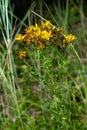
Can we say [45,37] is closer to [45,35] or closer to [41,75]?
[45,35]

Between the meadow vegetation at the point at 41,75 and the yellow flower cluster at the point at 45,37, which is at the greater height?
the yellow flower cluster at the point at 45,37

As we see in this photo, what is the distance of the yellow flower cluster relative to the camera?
1290 millimetres

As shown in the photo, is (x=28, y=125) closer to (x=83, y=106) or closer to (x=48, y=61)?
(x=83, y=106)

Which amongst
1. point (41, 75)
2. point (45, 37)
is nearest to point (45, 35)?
point (45, 37)

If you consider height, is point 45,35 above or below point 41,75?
above

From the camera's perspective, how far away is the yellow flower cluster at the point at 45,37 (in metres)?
1.29

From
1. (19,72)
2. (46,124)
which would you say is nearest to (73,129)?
(46,124)

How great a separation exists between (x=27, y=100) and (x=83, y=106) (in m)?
0.41

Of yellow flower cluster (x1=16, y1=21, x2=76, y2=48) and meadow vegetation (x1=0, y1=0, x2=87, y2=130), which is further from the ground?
yellow flower cluster (x1=16, y1=21, x2=76, y2=48)

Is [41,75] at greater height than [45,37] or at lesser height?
lesser

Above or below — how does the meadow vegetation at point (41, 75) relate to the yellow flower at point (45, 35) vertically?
below

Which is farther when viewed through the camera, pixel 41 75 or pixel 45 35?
pixel 41 75

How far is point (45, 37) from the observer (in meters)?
1.28

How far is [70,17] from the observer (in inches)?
127
